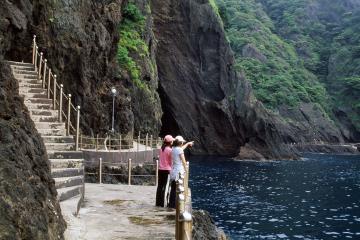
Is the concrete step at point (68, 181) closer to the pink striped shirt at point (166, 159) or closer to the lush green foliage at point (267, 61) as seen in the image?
the pink striped shirt at point (166, 159)

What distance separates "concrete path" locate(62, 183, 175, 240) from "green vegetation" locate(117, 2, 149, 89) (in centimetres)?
3088

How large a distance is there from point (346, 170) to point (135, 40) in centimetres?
2997

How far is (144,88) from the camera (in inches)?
1896

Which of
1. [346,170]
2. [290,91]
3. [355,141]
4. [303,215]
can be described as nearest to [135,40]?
[303,215]

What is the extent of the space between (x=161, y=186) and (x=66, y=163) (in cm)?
299

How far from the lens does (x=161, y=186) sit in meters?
12.3

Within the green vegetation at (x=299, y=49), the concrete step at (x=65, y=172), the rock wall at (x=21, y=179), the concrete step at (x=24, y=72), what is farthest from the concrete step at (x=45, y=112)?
the green vegetation at (x=299, y=49)

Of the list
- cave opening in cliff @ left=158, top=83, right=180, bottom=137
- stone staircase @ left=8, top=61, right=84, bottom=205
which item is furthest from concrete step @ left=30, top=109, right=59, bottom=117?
cave opening in cliff @ left=158, top=83, right=180, bottom=137

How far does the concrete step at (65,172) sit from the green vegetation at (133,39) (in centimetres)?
3126

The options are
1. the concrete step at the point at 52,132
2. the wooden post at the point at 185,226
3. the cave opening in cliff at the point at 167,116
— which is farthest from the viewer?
the cave opening in cliff at the point at 167,116

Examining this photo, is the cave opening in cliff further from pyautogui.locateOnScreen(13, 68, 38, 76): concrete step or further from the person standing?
the person standing

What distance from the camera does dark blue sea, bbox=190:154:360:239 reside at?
78.3ft

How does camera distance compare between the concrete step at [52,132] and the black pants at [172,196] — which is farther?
the concrete step at [52,132]

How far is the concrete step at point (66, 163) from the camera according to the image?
42.9 ft
